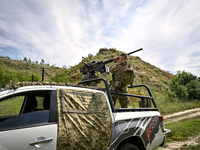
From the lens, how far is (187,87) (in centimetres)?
2062

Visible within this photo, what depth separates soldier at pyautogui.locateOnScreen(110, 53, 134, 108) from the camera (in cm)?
399

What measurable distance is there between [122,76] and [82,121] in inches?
92.4

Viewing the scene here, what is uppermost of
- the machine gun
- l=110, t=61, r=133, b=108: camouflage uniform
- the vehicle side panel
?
the machine gun

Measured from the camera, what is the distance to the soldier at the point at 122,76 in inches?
157

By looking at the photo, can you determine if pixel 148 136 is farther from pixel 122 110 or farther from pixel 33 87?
pixel 33 87

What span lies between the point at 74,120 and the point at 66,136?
0.24m

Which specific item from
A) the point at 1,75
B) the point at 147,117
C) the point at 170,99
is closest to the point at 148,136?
the point at 147,117

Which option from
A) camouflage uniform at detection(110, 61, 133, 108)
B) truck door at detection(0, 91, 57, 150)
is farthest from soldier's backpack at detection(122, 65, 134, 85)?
truck door at detection(0, 91, 57, 150)

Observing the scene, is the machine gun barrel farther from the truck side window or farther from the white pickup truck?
the truck side window

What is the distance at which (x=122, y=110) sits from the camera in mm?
2693

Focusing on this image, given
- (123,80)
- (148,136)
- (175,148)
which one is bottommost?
(175,148)

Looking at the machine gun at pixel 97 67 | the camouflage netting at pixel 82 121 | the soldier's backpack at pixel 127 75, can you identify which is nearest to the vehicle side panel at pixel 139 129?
the camouflage netting at pixel 82 121

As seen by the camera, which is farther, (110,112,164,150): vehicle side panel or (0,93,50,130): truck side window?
(110,112,164,150): vehicle side panel

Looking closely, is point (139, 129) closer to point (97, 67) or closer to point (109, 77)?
point (97, 67)
